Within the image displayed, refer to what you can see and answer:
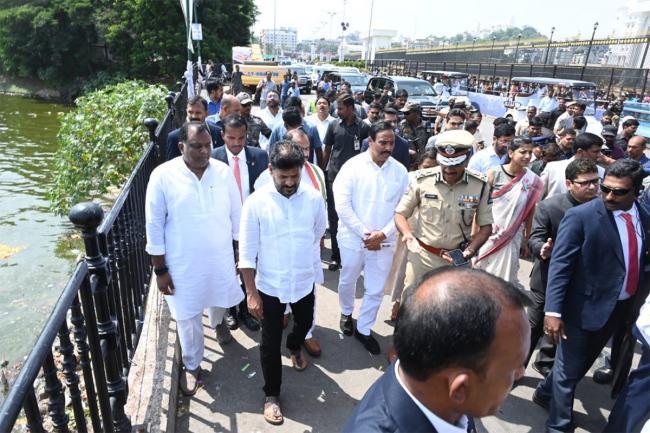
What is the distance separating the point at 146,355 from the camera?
323cm

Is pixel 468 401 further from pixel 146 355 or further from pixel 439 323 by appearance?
pixel 146 355

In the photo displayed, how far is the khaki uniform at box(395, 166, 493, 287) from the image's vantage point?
130 inches

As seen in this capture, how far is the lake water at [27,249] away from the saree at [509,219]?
18.1 ft

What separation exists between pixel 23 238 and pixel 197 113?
7009mm

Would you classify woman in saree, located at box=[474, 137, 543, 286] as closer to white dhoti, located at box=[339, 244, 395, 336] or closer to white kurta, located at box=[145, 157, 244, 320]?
white dhoti, located at box=[339, 244, 395, 336]

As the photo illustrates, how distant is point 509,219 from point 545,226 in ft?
1.91

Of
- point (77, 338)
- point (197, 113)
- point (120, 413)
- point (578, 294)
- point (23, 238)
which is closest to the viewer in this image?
point (77, 338)

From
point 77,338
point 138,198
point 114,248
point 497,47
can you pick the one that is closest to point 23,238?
point 138,198

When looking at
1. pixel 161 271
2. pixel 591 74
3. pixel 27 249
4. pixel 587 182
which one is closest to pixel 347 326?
pixel 161 271

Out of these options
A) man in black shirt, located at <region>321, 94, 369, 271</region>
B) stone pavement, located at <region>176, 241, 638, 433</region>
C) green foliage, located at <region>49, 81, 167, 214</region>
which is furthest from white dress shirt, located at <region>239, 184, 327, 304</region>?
green foliage, located at <region>49, 81, 167, 214</region>

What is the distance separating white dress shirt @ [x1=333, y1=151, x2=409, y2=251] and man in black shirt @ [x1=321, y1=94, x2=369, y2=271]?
1.63 m

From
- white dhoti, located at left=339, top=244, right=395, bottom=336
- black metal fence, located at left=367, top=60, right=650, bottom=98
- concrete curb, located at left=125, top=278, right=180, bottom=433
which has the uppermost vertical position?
black metal fence, located at left=367, top=60, right=650, bottom=98

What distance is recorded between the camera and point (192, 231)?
116 inches

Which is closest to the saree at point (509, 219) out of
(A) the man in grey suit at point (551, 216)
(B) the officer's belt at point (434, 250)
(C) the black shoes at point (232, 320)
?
(A) the man in grey suit at point (551, 216)
